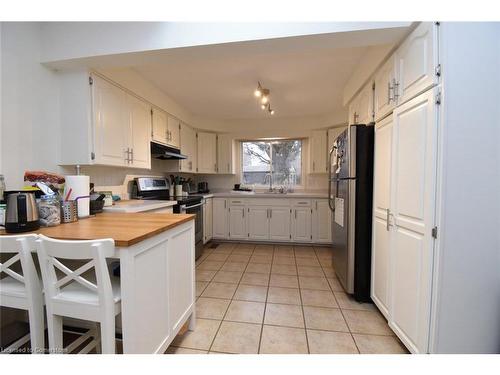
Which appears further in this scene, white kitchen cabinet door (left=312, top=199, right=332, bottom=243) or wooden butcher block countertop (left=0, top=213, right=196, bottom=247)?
white kitchen cabinet door (left=312, top=199, right=332, bottom=243)

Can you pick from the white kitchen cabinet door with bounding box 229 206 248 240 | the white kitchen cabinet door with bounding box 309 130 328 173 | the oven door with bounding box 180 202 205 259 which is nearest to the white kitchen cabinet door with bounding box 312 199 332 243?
the white kitchen cabinet door with bounding box 309 130 328 173

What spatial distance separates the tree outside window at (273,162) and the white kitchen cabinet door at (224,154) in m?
0.37

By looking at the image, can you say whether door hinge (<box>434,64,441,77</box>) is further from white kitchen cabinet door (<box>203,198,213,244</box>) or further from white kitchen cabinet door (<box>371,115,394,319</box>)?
white kitchen cabinet door (<box>203,198,213,244</box>)

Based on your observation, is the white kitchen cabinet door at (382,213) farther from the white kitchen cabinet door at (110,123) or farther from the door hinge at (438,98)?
the white kitchen cabinet door at (110,123)

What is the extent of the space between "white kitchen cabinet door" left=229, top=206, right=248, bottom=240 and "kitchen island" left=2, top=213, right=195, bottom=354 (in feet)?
7.64

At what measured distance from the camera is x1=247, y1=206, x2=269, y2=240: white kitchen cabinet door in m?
3.87

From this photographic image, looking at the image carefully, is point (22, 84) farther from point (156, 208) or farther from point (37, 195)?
point (156, 208)

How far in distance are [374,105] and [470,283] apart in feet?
4.71

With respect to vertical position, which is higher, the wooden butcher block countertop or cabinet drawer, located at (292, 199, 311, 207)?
the wooden butcher block countertop

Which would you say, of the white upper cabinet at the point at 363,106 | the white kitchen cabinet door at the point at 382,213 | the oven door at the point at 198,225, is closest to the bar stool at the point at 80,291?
the white kitchen cabinet door at the point at 382,213

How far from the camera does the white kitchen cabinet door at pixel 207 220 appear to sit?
367 centimetres

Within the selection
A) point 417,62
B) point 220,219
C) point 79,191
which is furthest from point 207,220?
point 417,62

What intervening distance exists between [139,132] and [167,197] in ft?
3.71
